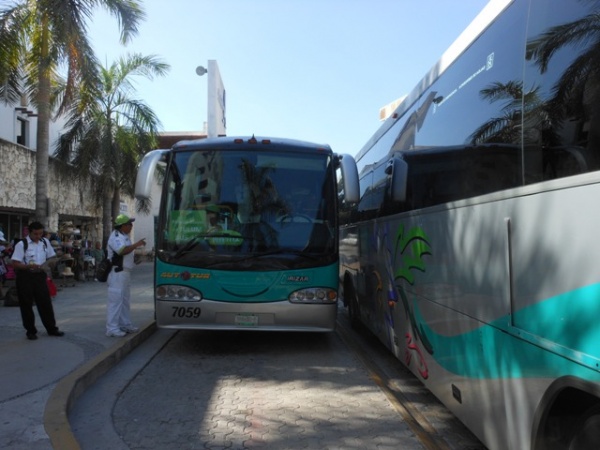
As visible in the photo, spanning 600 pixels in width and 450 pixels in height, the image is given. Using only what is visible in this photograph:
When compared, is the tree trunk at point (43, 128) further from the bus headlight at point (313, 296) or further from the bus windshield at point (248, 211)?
the bus headlight at point (313, 296)

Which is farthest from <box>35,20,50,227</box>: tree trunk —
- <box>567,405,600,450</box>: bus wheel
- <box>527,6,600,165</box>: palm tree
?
<box>567,405,600,450</box>: bus wheel

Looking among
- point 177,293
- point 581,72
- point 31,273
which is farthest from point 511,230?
point 31,273

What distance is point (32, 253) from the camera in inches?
279

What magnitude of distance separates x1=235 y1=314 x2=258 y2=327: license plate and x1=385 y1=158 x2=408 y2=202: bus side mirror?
2419mm

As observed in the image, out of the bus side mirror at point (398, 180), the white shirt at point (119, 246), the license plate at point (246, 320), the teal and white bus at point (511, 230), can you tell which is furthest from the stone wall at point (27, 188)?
the teal and white bus at point (511, 230)

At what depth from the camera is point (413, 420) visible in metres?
4.60

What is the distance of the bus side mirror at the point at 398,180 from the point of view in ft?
18.0

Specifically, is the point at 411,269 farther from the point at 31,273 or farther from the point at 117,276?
the point at 31,273

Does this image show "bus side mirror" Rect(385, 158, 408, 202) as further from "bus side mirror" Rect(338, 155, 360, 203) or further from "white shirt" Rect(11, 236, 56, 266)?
"white shirt" Rect(11, 236, 56, 266)

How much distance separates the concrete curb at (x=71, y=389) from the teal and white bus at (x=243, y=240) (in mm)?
778

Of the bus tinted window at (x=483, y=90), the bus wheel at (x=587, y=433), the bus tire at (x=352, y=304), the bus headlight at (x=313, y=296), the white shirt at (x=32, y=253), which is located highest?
the bus tinted window at (x=483, y=90)

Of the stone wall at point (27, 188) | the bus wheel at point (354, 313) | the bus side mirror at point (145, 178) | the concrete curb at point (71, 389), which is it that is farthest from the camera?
the stone wall at point (27, 188)

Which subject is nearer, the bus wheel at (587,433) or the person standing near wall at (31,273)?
the bus wheel at (587,433)

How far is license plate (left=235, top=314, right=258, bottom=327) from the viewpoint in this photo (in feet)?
21.9
